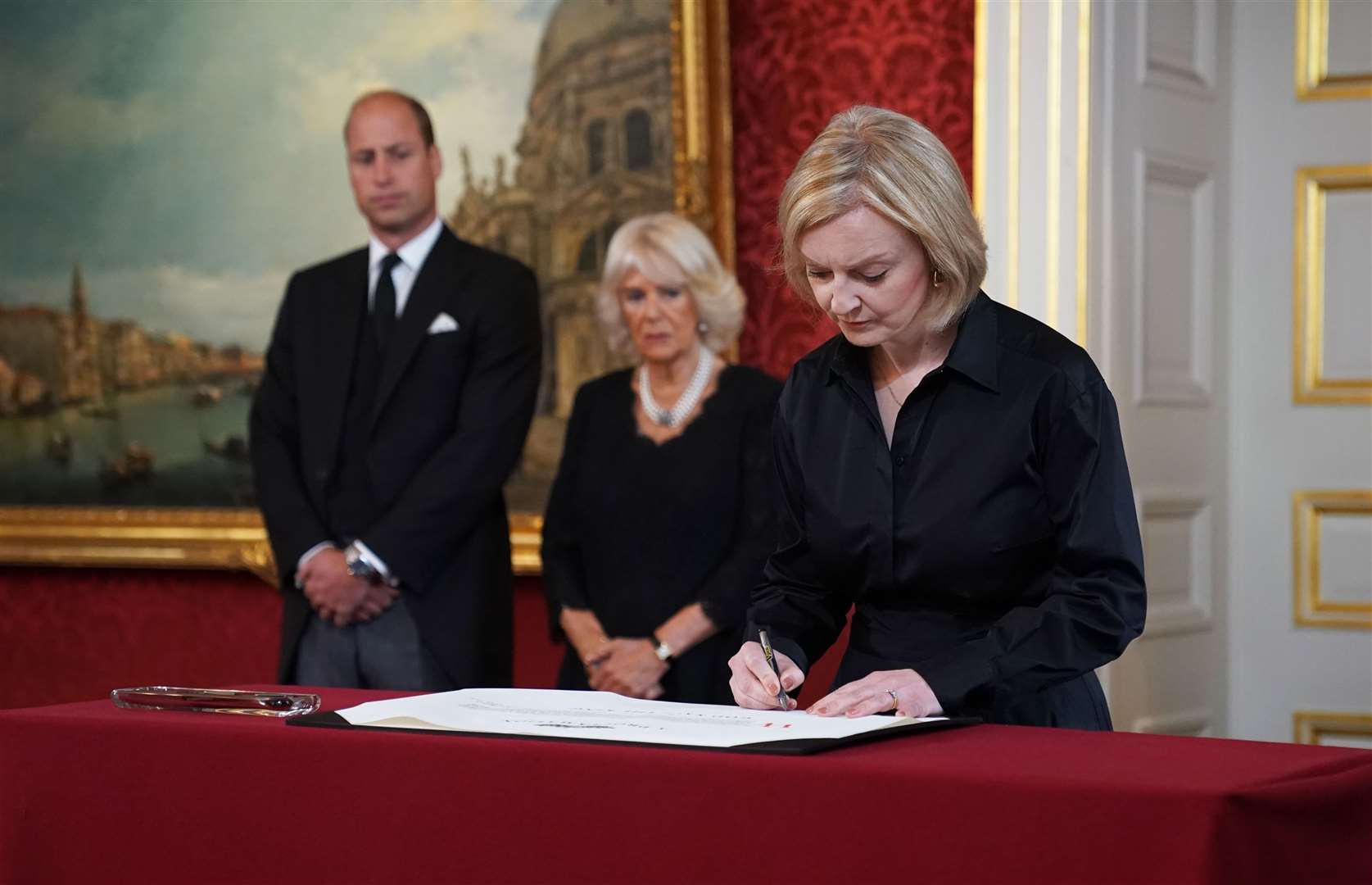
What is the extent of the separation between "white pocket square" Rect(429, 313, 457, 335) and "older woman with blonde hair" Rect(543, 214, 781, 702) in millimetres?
434

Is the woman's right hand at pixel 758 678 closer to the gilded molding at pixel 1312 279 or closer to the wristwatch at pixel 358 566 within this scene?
the wristwatch at pixel 358 566

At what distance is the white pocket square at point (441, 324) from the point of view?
4355mm

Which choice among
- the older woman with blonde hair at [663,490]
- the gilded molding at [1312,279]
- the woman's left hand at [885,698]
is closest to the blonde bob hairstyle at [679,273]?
the older woman with blonde hair at [663,490]

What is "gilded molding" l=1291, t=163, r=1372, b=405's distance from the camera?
462 cm

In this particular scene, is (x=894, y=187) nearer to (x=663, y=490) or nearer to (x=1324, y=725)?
(x=663, y=490)

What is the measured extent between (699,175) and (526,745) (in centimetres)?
314

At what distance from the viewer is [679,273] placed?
4176 millimetres

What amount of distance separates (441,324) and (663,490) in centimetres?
87

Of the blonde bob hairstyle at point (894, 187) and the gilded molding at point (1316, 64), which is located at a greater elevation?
A: the gilded molding at point (1316, 64)

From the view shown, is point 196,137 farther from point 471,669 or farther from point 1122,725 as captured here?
point 1122,725

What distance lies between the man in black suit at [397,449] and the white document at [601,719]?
1.91 meters

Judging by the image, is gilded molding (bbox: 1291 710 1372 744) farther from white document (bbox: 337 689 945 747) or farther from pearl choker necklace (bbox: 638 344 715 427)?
white document (bbox: 337 689 945 747)

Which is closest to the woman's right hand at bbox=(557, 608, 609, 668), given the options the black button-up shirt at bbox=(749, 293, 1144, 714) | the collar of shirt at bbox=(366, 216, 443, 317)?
the collar of shirt at bbox=(366, 216, 443, 317)

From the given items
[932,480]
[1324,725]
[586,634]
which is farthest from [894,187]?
[1324,725]
